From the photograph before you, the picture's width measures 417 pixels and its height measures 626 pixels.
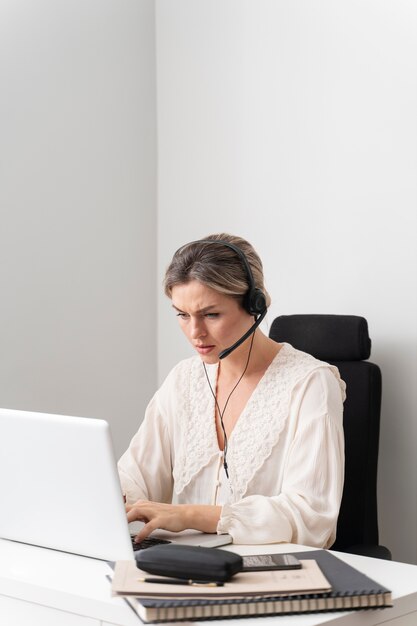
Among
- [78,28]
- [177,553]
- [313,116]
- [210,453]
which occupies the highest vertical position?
[78,28]

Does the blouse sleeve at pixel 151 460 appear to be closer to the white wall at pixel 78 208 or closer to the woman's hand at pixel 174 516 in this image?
the woman's hand at pixel 174 516

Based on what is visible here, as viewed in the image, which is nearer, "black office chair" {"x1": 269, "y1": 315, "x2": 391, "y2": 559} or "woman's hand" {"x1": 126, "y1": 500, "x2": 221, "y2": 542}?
"woman's hand" {"x1": 126, "y1": 500, "x2": 221, "y2": 542}

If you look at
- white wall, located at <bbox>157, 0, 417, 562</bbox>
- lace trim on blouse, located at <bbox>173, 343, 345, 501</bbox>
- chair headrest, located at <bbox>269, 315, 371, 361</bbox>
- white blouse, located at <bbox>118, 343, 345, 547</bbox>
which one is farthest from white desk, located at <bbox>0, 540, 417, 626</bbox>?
white wall, located at <bbox>157, 0, 417, 562</bbox>

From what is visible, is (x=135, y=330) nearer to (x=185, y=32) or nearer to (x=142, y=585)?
(x=185, y=32)

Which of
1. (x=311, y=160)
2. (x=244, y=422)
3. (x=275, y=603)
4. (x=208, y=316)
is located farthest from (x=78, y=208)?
(x=275, y=603)

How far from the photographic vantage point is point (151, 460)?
216cm

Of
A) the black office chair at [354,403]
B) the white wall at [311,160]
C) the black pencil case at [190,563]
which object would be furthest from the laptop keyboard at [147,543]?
the white wall at [311,160]

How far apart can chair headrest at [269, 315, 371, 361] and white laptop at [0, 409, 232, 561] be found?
107cm

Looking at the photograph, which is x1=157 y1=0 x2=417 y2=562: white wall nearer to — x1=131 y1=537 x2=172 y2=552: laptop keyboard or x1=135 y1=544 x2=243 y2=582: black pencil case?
x1=131 y1=537 x2=172 y2=552: laptop keyboard

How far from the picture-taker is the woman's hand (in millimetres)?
1673

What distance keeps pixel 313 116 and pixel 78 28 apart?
0.84 meters

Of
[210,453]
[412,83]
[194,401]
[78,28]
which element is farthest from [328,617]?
[78,28]

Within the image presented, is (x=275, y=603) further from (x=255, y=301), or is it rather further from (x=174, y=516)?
(x=255, y=301)

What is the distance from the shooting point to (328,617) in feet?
4.10
